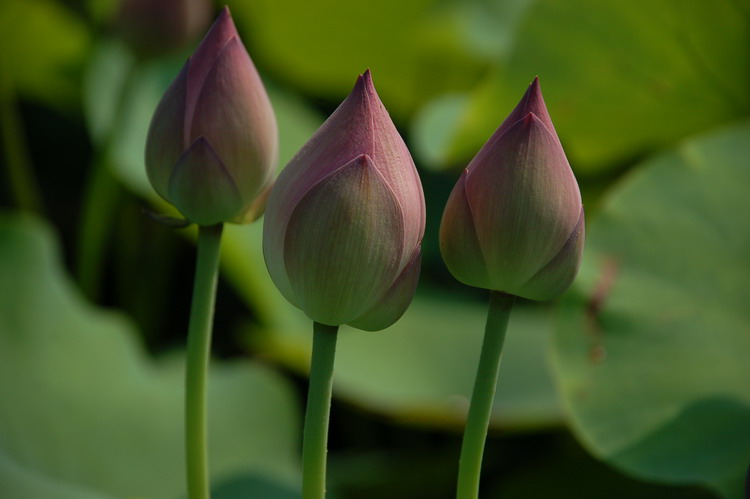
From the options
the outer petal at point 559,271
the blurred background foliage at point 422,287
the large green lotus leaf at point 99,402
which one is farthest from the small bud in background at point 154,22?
the outer petal at point 559,271

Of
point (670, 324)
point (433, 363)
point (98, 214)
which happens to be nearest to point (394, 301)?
point (670, 324)

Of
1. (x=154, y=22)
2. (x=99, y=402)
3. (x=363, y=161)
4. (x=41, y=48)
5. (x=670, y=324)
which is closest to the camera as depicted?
(x=363, y=161)

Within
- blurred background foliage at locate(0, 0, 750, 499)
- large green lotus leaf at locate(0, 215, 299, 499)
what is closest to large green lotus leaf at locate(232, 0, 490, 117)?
blurred background foliage at locate(0, 0, 750, 499)

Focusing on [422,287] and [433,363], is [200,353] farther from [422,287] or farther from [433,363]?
[422,287]

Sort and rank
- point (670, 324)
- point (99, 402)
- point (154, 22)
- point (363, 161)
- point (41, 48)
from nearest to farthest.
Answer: point (363, 161) < point (670, 324) < point (99, 402) < point (154, 22) < point (41, 48)

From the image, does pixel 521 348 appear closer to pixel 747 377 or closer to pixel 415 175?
pixel 747 377

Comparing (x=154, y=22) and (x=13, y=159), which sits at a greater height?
(x=154, y=22)

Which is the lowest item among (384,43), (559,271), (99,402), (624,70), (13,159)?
(99,402)

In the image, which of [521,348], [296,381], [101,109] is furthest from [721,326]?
[101,109]
